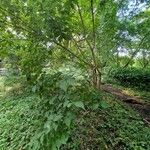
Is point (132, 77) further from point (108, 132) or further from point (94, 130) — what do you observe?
point (94, 130)

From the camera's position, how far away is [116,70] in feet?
40.3

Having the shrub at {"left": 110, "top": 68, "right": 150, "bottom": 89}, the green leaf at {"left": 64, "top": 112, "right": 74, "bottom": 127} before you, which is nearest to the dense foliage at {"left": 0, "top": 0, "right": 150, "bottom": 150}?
the green leaf at {"left": 64, "top": 112, "right": 74, "bottom": 127}

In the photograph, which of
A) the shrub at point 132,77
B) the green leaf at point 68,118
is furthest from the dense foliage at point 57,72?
the shrub at point 132,77

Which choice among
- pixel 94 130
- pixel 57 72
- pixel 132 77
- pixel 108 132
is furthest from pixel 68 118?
pixel 132 77

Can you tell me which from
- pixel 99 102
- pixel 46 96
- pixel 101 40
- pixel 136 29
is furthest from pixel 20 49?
pixel 136 29

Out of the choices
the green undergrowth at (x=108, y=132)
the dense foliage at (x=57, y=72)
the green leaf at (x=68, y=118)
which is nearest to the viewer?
the green leaf at (x=68, y=118)

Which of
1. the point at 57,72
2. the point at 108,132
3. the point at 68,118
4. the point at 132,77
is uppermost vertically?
the point at 57,72

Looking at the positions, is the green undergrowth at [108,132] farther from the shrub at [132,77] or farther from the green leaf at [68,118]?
the shrub at [132,77]

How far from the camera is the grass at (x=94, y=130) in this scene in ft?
13.1

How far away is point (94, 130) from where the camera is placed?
4.14m

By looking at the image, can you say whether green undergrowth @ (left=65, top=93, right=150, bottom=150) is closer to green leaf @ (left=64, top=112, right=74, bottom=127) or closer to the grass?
the grass

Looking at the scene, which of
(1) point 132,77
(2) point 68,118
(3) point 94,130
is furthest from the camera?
(1) point 132,77

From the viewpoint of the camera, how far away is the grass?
399 centimetres

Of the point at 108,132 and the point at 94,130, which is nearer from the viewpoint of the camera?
the point at 94,130
